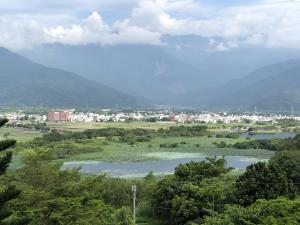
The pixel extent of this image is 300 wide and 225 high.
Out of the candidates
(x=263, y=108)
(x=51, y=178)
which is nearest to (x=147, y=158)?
(x=51, y=178)

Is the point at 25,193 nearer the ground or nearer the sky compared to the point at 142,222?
nearer the sky

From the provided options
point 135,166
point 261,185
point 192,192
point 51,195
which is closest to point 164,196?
point 192,192

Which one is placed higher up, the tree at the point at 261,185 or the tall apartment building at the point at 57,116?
the tall apartment building at the point at 57,116

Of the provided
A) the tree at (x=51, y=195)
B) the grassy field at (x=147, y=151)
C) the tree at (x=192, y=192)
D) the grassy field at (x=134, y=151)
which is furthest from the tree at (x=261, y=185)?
the grassy field at (x=147, y=151)

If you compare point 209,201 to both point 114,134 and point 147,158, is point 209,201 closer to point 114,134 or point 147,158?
point 147,158

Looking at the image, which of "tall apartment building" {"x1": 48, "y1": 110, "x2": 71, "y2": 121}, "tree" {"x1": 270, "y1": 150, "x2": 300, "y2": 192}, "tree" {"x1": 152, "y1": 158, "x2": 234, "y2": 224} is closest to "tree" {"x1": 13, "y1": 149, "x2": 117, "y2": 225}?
"tree" {"x1": 152, "y1": 158, "x2": 234, "y2": 224}

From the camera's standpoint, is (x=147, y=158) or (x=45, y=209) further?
(x=147, y=158)

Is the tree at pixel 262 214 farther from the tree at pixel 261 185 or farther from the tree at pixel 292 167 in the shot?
the tree at pixel 292 167

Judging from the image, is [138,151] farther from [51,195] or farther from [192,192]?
[51,195]
